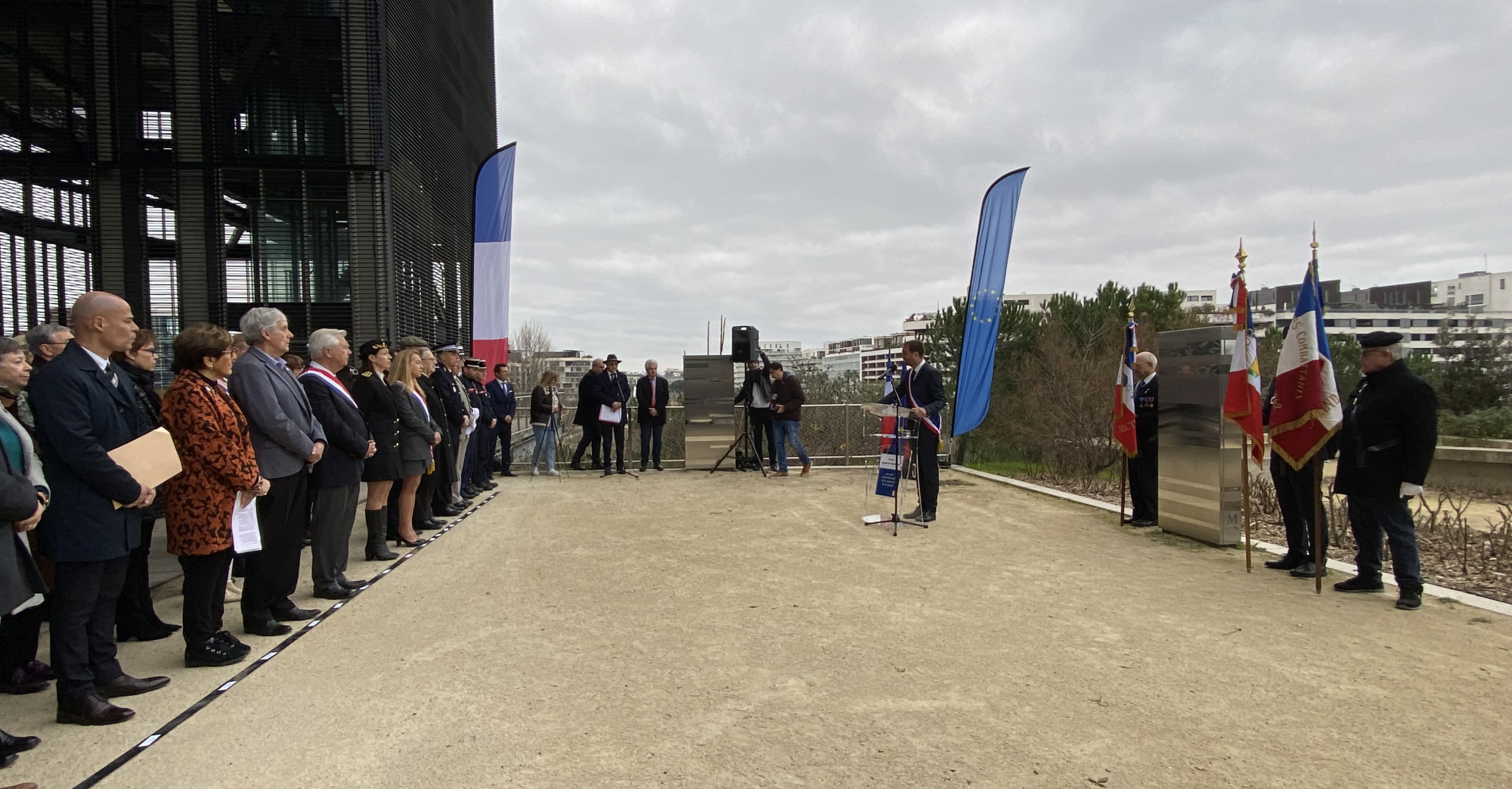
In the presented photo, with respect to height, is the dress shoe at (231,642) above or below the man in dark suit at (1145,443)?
below

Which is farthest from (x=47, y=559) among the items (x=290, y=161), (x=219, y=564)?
(x=290, y=161)

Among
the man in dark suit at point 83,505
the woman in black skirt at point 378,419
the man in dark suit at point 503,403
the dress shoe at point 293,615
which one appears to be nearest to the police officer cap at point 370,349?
the woman in black skirt at point 378,419

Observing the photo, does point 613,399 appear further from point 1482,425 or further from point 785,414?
point 1482,425

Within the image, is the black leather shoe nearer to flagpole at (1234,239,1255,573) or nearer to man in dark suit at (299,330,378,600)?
man in dark suit at (299,330,378,600)

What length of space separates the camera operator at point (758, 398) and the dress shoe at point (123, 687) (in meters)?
10.1

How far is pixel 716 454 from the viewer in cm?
1436

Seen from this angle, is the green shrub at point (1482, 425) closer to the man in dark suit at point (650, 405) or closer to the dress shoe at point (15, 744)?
the man in dark suit at point (650, 405)

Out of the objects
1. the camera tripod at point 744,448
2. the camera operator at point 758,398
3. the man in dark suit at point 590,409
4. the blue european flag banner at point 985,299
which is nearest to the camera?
the blue european flag banner at point 985,299

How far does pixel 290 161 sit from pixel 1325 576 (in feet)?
43.1

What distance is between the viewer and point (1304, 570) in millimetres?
6027

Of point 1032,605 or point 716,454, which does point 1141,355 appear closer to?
point 1032,605

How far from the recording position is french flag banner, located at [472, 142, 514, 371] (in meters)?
12.9

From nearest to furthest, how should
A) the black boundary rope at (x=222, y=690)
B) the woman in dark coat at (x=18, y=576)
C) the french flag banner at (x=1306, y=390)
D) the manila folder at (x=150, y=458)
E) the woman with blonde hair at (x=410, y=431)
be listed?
1. the black boundary rope at (x=222, y=690)
2. the woman in dark coat at (x=18, y=576)
3. the manila folder at (x=150, y=458)
4. the french flag banner at (x=1306, y=390)
5. the woman with blonde hair at (x=410, y=431)

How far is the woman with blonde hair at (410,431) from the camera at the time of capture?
22.7ft
